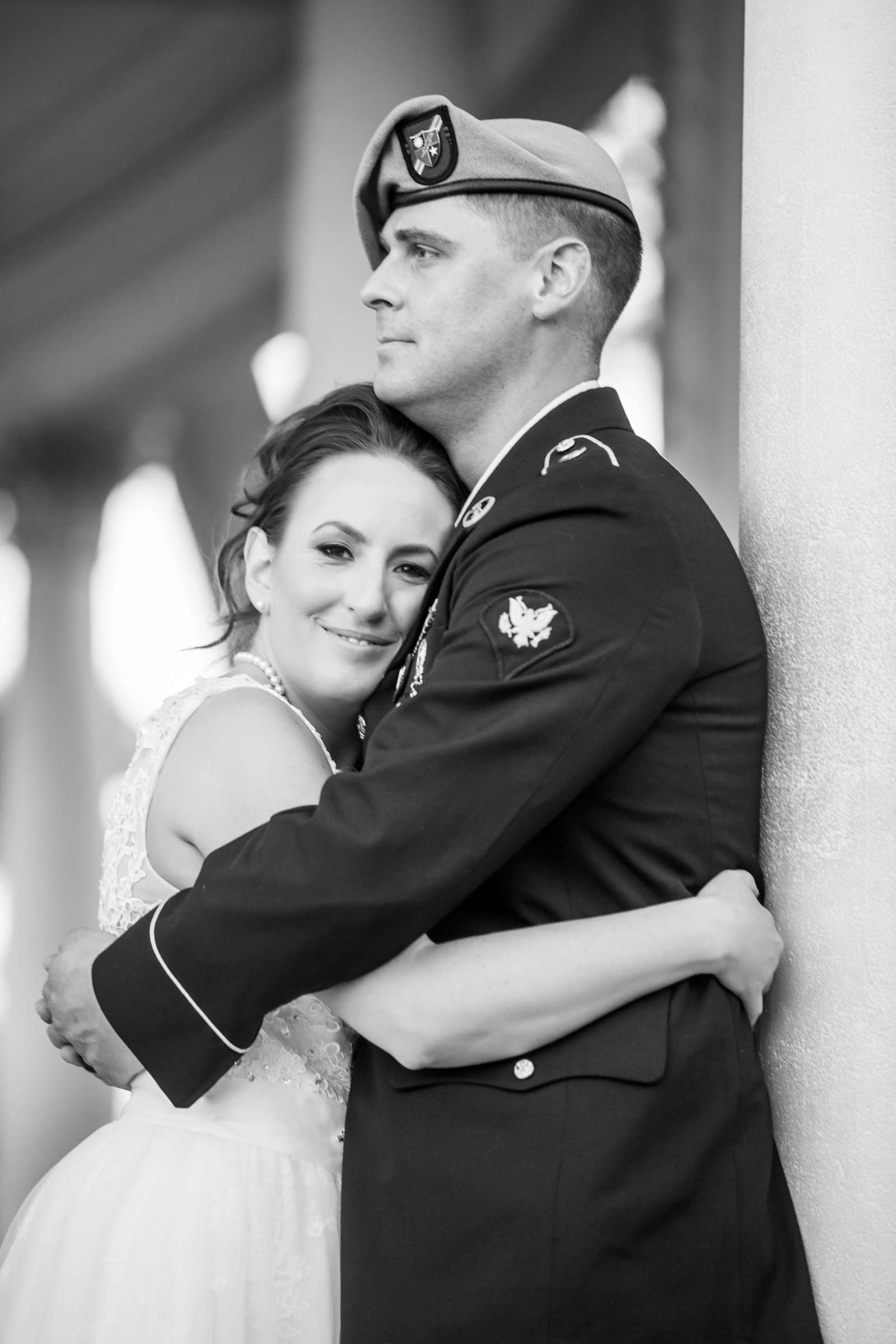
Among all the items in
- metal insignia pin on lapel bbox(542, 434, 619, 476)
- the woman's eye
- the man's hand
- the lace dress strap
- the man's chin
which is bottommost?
the man's hand

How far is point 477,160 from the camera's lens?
1.91 m

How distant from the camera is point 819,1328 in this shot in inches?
63.5

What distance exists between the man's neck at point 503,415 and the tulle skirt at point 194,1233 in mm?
789

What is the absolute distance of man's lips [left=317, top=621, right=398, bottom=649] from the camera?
1.96 metres

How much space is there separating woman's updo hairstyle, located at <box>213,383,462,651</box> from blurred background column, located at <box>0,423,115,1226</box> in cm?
204

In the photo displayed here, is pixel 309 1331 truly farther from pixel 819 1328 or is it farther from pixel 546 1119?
pixel 819 1328

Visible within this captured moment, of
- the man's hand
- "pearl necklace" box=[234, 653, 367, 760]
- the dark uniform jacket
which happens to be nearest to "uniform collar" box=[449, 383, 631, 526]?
the dark uniform jacket

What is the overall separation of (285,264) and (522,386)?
8.18 feet

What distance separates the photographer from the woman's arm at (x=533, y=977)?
1.50 meters

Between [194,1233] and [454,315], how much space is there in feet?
3.52

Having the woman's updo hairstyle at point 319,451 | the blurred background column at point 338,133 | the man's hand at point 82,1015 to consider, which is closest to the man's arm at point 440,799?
the man's hand at point 82,1015

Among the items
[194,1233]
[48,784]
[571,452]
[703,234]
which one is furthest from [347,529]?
[703,234]

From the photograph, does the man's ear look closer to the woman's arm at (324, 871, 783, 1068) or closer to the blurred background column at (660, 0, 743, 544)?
the woman's arm at (324, 871, 783, 1068)

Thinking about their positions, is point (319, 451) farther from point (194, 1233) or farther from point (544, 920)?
point (194, 1233)
